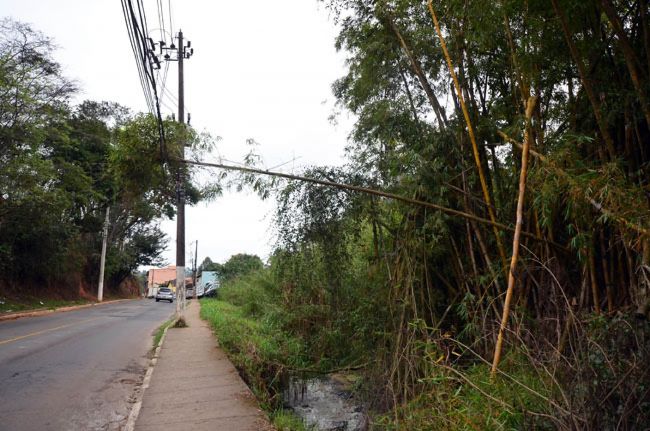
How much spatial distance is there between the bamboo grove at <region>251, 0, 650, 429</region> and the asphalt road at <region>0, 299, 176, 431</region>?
318cm

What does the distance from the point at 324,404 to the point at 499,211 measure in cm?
418

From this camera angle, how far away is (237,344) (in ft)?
30.7

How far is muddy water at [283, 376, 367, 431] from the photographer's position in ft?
22.1

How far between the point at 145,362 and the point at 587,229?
323 inches

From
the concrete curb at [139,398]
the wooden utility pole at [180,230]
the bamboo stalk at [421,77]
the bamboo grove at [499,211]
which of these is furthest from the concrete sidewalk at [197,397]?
the wooden utility pole at [180,230]

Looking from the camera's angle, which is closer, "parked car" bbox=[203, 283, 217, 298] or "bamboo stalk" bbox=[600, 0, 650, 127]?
"bamboo stalk" bbox=[600, 0, 650, 127]

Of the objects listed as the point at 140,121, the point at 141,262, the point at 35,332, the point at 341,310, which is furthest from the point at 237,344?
the point at 141,262

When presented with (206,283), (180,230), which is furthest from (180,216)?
(206,283)

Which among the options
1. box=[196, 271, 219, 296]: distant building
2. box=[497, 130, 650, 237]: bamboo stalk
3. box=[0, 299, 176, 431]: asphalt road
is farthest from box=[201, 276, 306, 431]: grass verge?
box=[196, 271, 219, 296]: distant building

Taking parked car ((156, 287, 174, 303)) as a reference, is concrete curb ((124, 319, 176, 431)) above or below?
below

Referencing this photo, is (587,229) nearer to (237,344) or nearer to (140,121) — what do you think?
(140,121)

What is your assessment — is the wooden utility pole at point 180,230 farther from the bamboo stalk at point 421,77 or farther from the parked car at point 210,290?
the parked car at point 210,290

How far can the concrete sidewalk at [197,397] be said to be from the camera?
5.35 m

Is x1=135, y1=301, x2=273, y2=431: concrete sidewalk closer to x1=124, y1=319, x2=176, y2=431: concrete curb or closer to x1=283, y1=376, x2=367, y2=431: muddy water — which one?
x1=124, y1=319, x2=176, y2=431: concrete curb
